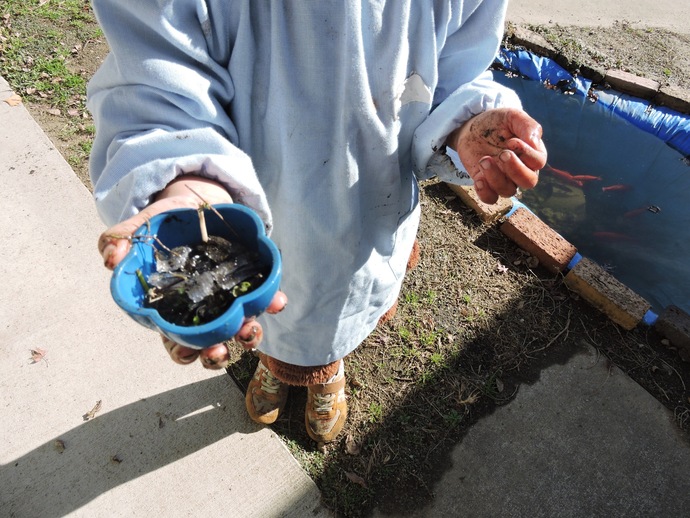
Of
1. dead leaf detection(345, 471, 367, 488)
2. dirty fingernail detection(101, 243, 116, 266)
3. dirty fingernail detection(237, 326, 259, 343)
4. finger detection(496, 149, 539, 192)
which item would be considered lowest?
dead leaf detection(345, 471, 367, 488)

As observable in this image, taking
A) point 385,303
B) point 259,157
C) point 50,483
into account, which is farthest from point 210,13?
point 50,483

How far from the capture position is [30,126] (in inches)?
131

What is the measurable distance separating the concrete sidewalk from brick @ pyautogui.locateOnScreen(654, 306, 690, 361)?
1.96m

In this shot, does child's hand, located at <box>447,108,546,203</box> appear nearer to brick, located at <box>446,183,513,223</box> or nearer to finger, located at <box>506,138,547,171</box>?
finger, located at <box>506,138,547,171</box>

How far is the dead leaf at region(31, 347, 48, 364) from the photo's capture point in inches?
91.8

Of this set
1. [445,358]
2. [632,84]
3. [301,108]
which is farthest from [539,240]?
Answer: [301,108]

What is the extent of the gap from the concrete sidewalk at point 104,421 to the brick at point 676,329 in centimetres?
196

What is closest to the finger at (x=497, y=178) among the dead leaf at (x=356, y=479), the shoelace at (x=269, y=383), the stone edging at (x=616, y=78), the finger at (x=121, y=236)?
the finger at (x=121, y=236)

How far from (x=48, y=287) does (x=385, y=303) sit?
1.78 meters

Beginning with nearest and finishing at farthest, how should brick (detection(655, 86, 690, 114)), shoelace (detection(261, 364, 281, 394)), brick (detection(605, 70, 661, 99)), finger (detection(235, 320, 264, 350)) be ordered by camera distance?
finger (detection(235, 320, 264, 350)) < shoelace (detection(261, 364, 281, 394)) < brick (detection(655, 86, 690, 114)) < brick (detection(605, 70, 661, 99))

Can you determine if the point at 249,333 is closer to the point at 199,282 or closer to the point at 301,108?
the point at 199,282

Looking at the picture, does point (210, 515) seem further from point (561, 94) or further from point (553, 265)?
point (561, 94)

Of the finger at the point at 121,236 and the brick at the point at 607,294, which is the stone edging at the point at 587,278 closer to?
the brick at the point at 607,294

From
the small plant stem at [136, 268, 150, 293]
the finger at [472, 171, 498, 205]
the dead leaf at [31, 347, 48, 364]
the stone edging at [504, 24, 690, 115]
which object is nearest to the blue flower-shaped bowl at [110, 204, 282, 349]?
the small plant stem at [136, 268, 150, 293]
